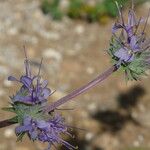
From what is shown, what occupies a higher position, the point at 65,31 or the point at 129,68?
the point at 65,31

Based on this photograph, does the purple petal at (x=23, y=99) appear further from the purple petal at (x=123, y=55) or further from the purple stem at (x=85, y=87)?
the purple petal at (x=123, y=55)

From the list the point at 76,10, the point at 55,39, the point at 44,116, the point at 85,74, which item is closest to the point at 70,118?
the point at 85,74

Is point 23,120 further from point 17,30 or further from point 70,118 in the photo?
point 17,30

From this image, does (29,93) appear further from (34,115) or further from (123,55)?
(123,55)

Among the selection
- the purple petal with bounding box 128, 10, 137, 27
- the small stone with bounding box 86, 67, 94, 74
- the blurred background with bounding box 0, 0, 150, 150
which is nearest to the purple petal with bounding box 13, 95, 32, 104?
the purple petal with bounding box 128, 10, 137, 27

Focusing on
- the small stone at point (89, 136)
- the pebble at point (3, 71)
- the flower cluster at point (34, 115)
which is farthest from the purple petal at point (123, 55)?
the pebble at point (3, 71)

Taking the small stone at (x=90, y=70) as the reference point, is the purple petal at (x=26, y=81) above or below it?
below

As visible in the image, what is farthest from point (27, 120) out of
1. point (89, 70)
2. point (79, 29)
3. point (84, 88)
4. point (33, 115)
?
point (79, 29)
